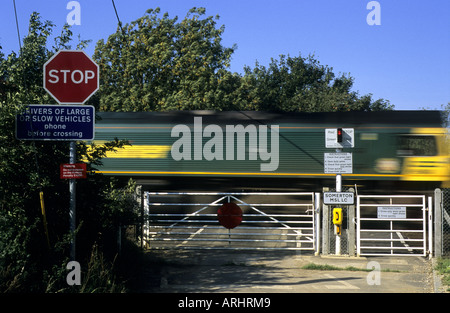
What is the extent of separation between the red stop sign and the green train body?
43.1 feet

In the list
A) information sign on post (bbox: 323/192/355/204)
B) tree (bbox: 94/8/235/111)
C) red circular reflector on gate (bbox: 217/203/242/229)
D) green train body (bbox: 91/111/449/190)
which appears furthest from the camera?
tree (bbox: 94/8/235/111)

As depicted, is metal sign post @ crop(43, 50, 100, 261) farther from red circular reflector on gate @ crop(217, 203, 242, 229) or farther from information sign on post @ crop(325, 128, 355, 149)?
information sign on post @ crop(325, 128, 355, 149)

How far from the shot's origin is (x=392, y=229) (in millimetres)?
15797

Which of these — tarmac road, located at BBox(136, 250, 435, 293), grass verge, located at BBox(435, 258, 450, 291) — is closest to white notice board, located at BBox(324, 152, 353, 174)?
tarmac road, located at BBox(136, 250, 435, 293)

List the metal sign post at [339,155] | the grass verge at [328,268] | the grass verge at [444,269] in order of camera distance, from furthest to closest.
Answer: the metal sign post at [339,155] → the grass verge at [328,268] → the grass verge at [444,269]

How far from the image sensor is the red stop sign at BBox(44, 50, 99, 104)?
816 centimetres

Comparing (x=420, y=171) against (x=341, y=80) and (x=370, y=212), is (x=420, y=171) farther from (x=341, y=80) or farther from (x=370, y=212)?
(x=341, y=80)

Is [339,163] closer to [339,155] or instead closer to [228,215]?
[339,155]

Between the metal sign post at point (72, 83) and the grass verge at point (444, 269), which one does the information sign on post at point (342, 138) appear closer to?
the grass verge at point (444, 269)

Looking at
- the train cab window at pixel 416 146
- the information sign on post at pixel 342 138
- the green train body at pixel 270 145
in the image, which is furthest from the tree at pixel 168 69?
the information sign on post at pixel 342 138

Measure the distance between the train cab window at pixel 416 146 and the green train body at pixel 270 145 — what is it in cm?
4

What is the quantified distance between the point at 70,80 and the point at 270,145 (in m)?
14.0

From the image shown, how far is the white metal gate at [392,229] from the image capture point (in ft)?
40.2
